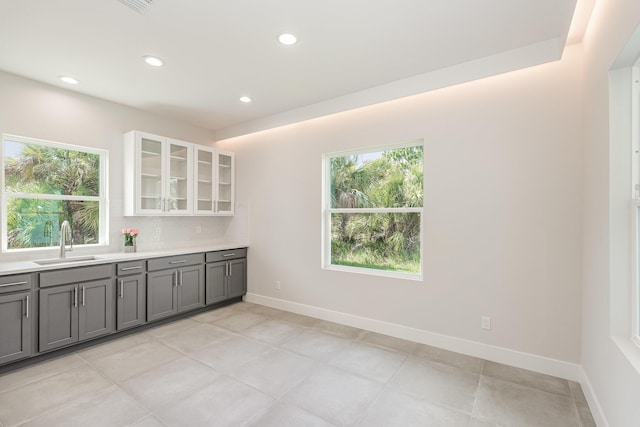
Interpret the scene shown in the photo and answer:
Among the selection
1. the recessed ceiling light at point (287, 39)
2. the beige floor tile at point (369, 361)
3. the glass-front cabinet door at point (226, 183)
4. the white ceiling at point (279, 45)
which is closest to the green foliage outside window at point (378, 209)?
the white ceiling at point (279, 45)

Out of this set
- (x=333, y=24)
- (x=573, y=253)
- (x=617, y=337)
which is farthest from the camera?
(x=573, y=253)

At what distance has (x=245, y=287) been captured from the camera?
468cm

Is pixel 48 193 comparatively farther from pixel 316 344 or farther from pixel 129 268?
pixel 316 344

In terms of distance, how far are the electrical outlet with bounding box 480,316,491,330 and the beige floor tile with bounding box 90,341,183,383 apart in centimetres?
290

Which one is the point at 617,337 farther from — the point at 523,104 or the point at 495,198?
the point at 523,104

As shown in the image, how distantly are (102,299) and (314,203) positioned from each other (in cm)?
259

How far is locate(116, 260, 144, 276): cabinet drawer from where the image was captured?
3256 mm

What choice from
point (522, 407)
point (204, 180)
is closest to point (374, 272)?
point (522, 407)

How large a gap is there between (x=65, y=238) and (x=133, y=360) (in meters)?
1.66

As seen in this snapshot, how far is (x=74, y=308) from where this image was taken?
2.90m

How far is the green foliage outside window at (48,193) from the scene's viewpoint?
309 centimetres

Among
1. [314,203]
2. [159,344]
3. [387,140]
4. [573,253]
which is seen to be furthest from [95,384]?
[573,253]

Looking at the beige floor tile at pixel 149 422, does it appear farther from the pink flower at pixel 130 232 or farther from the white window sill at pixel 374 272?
the pink flower at pixel 130 232

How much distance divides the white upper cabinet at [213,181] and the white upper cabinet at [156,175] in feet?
0.50
